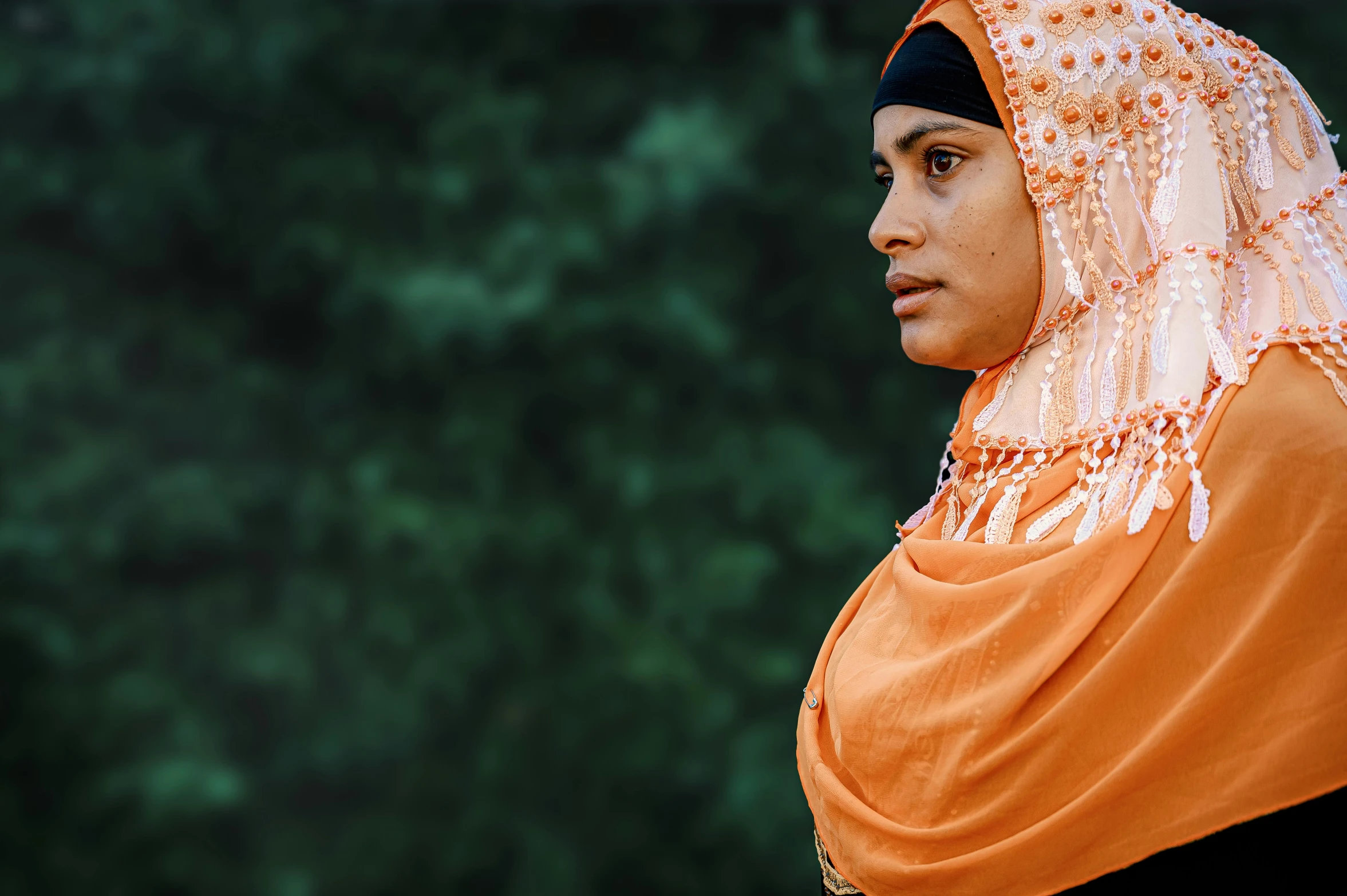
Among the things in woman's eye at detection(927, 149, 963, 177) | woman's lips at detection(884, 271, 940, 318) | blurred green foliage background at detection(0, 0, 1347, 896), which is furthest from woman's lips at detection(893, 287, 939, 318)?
blurred green foliage background at detection(0, 0, 1347, 896)

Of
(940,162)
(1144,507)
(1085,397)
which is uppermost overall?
(940,162)

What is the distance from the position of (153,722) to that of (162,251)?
0.96 meters

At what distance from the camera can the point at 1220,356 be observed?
2.71 ft

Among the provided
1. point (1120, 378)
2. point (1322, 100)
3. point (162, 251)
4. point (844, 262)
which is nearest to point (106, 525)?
point (162, 251)

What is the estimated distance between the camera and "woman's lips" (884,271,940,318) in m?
0.99

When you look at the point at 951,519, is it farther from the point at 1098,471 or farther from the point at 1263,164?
the point at 1263,164

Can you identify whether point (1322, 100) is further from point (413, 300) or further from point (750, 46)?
point (413, 300)

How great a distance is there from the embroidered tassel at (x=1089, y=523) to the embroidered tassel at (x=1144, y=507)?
1.4 inches

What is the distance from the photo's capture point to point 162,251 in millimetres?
2346

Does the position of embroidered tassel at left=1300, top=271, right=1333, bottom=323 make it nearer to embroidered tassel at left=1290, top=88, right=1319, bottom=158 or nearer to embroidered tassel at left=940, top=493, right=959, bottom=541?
embroidered tassel at left=1290, top=88, right=1319, bottom=158

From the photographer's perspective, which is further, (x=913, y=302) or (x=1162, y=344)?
(x=913, y=302)

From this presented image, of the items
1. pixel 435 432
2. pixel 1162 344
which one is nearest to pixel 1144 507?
pixel 1162 344

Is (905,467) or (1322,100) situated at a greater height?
(1322,100)

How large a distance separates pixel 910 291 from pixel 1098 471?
0.80 ft
